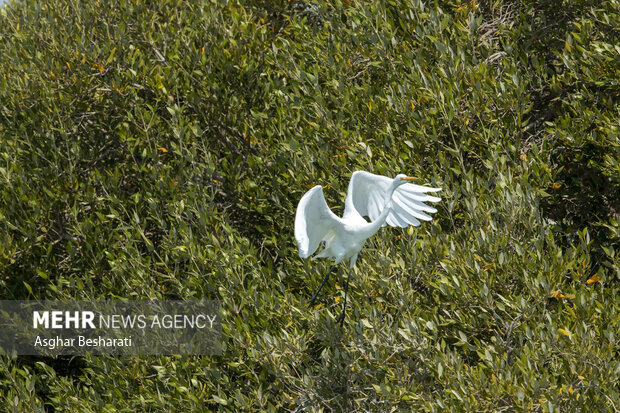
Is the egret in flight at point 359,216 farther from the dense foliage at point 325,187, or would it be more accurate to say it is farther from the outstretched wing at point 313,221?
the dense foliage at point 325,187

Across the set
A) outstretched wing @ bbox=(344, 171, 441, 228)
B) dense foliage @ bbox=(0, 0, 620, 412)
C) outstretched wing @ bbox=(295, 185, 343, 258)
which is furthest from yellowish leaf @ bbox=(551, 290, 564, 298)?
outstretched wing @ bbox=(295, 185, 343, 258)

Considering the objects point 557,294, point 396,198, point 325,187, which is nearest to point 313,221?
point 396,198

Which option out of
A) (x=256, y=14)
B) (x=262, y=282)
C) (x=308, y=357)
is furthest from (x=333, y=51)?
(x=308, y=357)

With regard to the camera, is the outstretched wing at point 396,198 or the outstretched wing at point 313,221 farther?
the outstretched wing at point 396,198

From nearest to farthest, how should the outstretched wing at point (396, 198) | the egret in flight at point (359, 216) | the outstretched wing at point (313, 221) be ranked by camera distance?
the outstretched wing at point (313, 221) → the egret in flight at point (359, 216) → the outstretched wing at point (396, 198)

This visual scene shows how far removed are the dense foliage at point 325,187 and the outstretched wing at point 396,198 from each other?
44cm

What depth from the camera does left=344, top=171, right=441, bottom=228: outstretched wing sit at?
5.20 meters

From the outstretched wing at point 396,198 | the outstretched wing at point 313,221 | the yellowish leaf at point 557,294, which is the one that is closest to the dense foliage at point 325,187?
the yellowish leaf at point 557,294

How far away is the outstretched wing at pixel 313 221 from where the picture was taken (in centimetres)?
456

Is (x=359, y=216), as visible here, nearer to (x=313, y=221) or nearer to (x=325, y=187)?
(x=313, y=221)

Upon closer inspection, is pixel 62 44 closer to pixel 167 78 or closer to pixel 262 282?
pixel 167 78

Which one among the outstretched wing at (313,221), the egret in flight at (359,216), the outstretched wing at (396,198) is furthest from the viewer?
the outstretched wing at (396,198)

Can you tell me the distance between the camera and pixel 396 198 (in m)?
5.32

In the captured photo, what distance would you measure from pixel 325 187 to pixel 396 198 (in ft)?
4.08
